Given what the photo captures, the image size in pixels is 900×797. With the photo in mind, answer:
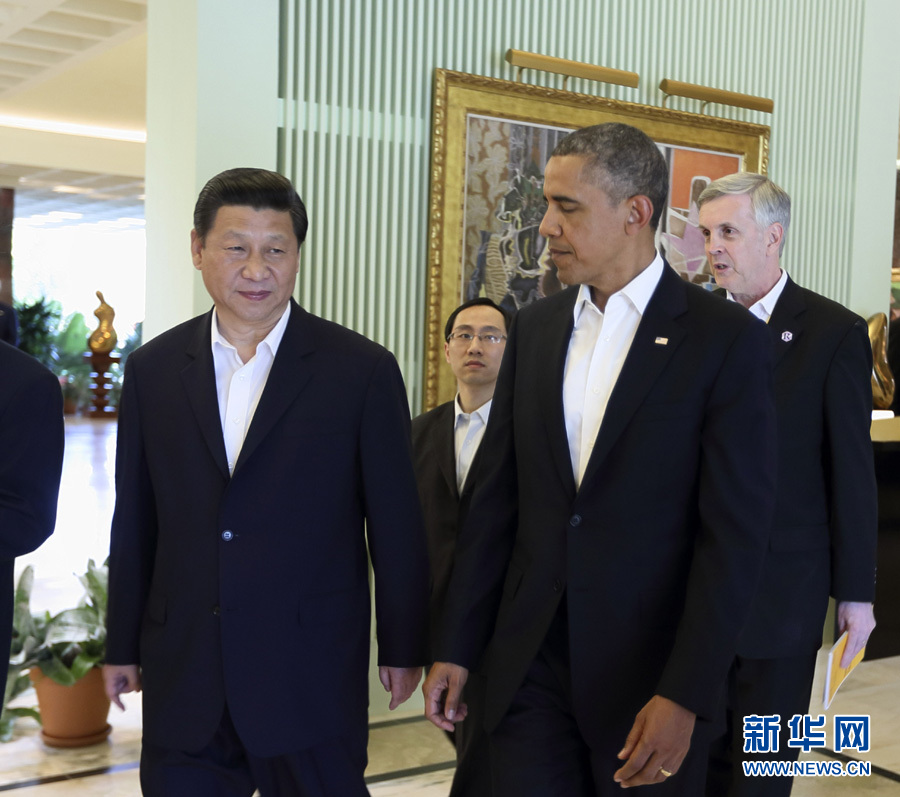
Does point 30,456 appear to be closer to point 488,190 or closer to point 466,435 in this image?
point 466,435

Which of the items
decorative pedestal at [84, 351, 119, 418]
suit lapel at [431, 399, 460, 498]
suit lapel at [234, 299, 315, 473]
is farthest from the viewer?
decorative pedestal at [84, 351, 119, 418]

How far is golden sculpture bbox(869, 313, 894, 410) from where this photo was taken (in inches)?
251

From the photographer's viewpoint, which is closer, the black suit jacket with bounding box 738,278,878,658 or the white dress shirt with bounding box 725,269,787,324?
the black suit jacket with bounding box 738,278,878,658

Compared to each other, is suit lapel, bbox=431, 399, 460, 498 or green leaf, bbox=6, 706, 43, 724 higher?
suit lapel, bbox=431, 399, 460, 498

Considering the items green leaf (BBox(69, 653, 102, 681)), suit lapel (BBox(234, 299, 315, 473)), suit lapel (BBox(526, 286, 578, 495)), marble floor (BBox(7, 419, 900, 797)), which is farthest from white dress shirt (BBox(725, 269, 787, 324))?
green leaf (BBox(69, 653, 102, 681))

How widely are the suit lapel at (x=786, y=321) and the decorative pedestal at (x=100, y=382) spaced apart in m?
20.7

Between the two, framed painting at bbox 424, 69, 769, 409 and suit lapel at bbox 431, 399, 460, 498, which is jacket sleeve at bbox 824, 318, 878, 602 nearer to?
suit lapel at bbox 431, 399, 460, 498

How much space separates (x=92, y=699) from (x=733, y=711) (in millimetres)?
2805

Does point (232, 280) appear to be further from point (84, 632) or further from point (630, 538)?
point (84, 632)

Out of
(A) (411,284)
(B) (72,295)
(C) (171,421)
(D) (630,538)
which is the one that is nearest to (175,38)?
(A) (411,284)

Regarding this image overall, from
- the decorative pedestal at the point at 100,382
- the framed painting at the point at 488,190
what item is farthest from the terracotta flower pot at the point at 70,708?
the decorative pedestal at the point at 100,382

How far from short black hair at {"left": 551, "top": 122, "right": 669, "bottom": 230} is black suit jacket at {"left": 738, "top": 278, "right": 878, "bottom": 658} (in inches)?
40.7

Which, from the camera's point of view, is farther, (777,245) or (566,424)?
(777,245)

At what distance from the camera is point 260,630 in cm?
225
